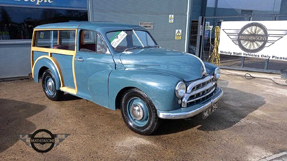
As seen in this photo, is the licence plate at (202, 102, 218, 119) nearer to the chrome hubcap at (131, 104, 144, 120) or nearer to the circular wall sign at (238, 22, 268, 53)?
the chrome hubcap at (131, 104, 144, 120)

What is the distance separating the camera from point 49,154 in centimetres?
305

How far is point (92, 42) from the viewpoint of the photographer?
4.29 metres

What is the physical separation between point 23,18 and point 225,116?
697 cm

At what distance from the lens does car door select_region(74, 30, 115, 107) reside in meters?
3.87

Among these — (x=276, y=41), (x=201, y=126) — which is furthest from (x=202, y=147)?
(x=276, y=41)

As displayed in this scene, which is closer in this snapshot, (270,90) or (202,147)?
(202,147)

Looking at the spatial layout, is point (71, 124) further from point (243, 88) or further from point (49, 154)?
point (243, 88)

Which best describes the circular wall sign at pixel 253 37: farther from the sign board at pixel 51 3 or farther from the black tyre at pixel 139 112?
the black tyre at pixel 139 112

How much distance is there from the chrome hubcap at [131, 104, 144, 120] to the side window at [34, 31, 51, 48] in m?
2.86

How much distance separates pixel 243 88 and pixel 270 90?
734 mm

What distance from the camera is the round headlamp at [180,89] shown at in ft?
10.1

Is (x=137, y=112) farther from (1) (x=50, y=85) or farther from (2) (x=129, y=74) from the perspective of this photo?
(1) (x=50, y=85)

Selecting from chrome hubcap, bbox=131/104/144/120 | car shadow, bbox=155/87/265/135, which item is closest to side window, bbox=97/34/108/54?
chrome hubcap, bbox=131/104/144/120

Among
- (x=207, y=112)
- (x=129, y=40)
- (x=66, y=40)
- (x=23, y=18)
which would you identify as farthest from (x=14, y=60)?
(x=207, y=112)
